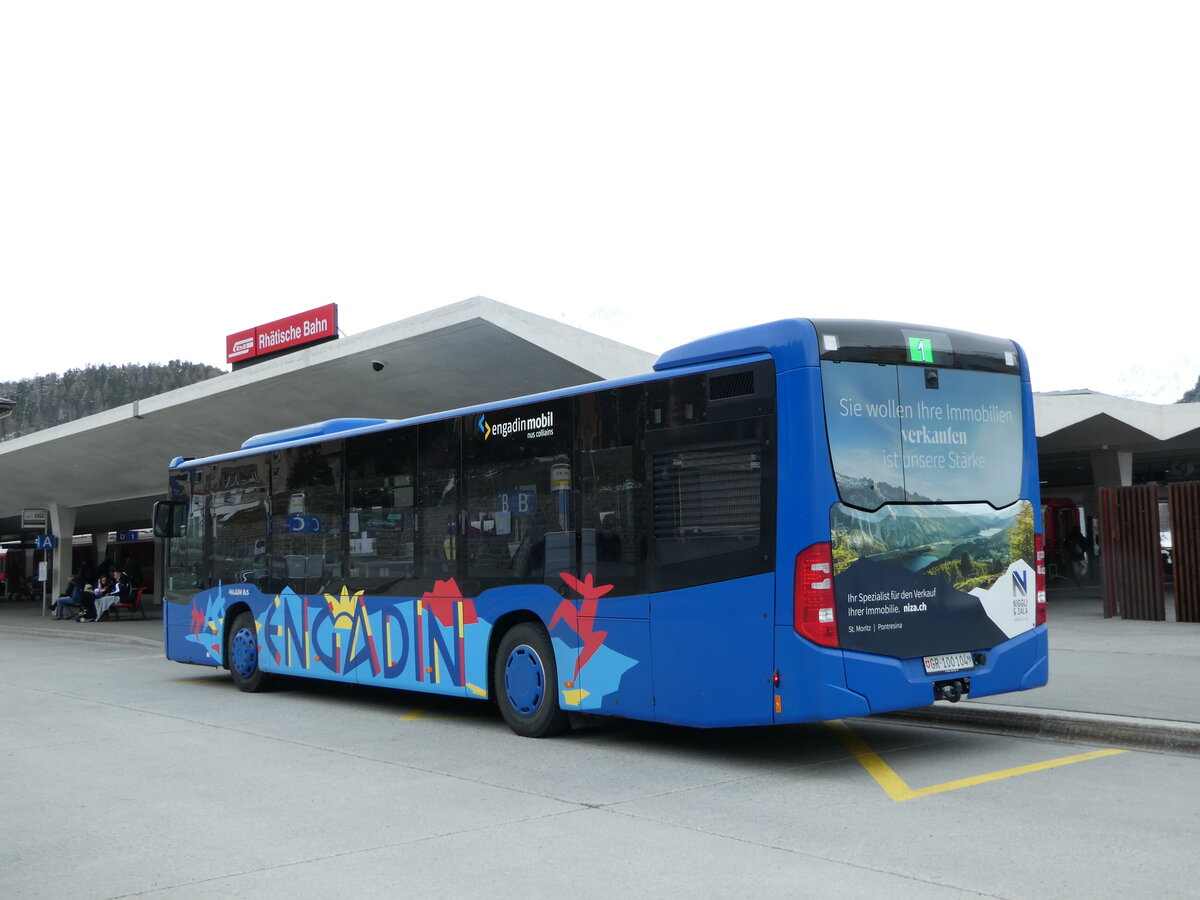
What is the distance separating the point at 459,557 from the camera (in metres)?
10.5

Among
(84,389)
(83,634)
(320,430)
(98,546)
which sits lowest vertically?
(83,634)

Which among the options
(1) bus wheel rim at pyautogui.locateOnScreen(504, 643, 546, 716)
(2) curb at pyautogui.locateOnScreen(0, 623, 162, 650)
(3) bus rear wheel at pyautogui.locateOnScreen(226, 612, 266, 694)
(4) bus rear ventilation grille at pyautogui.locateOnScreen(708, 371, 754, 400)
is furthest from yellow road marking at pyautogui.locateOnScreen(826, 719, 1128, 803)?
(2) curb at pyautogui.locateOnScreen(0, 623, 162, 650)

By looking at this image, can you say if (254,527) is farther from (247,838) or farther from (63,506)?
(63,506)

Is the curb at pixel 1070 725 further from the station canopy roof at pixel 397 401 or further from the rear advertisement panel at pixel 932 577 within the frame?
the station canopy roof at pixel 397 401

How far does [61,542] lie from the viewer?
42656 millimetres

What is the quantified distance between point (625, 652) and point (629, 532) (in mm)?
889

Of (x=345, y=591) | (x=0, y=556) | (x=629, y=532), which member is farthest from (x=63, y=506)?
(x=629, y=532)

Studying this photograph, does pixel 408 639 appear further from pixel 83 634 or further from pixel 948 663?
pixel 83 634

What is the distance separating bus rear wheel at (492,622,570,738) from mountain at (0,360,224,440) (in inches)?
3825

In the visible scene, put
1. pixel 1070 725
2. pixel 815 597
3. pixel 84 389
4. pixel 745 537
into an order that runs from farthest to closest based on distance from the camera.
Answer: pixel 84 389 → pixel 1070 725 → pixel 745 537 → pixel 815 597

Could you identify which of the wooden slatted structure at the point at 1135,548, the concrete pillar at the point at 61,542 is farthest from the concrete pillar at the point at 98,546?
→ the wooden slatted structure at the point at 1135,548

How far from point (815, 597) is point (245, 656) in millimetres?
8565

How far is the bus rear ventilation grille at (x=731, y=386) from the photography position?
7.92 m

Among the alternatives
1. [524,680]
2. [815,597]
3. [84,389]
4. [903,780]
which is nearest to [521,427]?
[524,680]
